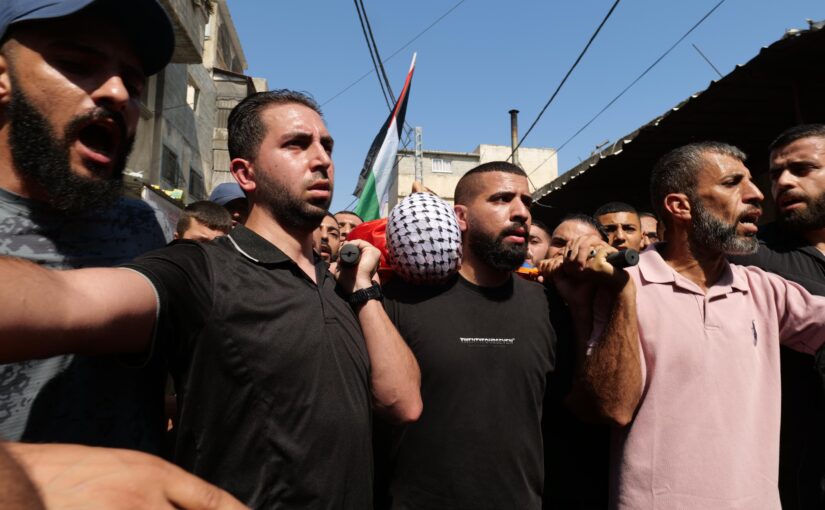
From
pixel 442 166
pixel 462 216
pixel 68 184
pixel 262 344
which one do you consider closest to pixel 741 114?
pixel 462 216

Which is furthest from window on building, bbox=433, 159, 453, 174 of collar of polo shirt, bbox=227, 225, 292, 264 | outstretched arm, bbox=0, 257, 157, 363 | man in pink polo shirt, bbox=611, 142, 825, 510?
outstretched arm, bbox=0, 257, 157, 363

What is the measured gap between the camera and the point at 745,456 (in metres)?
1.99

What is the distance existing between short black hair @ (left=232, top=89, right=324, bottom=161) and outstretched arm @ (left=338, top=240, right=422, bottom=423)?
0.59m

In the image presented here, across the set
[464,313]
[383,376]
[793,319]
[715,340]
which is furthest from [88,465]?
[793,319]

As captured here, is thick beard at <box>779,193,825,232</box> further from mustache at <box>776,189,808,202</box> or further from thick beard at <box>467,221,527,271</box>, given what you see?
thick beard at <box>467,221,527,271</box>

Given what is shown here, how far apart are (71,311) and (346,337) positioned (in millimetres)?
831

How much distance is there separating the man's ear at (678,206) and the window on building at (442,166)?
38.8 meters

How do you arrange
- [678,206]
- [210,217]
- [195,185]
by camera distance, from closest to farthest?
1. [678,206]
2. [210,217]
3. [195,185]

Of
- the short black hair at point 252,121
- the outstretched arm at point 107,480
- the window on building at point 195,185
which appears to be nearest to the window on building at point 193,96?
the window on building at point 195,185

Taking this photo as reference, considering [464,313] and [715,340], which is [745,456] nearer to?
[715,340]

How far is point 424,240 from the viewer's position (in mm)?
2117

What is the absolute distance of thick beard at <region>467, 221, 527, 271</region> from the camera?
2463 millimetres

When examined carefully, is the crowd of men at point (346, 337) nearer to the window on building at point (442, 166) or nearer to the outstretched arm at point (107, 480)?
the outstretched arm at point (107, 480)

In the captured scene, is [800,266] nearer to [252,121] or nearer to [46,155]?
[252,121]
